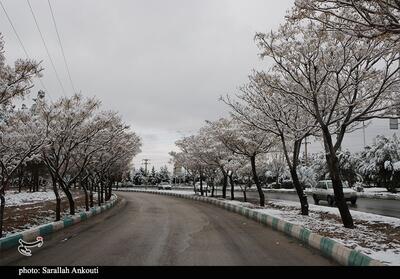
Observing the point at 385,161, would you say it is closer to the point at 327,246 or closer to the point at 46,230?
the point at 327,246

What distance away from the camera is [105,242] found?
1235 centimetres

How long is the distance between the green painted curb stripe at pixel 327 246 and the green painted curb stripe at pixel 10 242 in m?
7.99

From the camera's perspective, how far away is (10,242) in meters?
11.9

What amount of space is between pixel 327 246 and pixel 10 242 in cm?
816

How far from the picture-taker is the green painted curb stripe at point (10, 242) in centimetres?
1149

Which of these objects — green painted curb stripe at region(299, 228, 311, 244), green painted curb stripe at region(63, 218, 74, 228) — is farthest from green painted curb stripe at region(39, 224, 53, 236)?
green painted curb stripe at region(299, 228, 311, 244)

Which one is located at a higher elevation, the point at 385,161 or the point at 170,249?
the point at 385,161

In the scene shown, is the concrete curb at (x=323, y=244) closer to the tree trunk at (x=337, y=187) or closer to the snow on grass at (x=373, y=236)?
the snow on grass at (x=373, y=236)

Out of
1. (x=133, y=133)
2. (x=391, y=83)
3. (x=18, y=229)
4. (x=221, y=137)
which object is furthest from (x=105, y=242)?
(x=133, y=133)

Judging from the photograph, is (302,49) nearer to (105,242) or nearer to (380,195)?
(105,242)

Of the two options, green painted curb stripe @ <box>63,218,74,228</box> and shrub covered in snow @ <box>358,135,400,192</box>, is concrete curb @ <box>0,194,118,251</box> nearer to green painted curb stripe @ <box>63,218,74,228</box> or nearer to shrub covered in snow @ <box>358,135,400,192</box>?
green painted curb stripe @ <box>63,218,74,228</box>

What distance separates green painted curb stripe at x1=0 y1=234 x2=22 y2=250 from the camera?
11492 millimetres

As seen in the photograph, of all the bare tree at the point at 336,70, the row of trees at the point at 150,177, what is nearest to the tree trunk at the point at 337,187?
the bare tree at the point at 336,70

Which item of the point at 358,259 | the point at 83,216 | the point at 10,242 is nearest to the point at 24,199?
the point at 83,216
